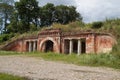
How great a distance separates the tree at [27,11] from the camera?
53.7 metres

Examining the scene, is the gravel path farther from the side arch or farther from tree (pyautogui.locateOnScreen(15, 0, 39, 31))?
tree (pyautogui.locateOnScreen(15, 0, 39, 31))

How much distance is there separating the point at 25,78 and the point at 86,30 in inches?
793

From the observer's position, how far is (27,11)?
179ft

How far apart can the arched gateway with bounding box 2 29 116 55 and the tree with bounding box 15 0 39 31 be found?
44.4 feet

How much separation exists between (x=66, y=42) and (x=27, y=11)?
21.8 meters

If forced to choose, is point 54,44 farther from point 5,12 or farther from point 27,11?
point 5,12

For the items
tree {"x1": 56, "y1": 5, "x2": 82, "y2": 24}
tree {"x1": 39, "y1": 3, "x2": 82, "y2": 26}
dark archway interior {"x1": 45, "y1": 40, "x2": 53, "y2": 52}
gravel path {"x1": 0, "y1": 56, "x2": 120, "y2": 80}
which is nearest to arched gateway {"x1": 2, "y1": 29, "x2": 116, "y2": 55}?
dark archway interior {"x1": 45, "y1": 40, "x2": 53, "y2": 52}

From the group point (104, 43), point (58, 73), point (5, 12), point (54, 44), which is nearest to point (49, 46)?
point (54, 44)

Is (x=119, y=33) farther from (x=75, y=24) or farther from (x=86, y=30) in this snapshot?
(x=75, y=24)

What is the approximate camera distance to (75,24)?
36.2 metres

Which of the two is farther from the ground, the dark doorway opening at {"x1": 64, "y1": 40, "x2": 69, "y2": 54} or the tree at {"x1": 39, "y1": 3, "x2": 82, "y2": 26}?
the tree at {"x1": 39, "y1": 3, "x2": 82, "y2": 26}

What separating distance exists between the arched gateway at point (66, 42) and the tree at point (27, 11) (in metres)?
13.5

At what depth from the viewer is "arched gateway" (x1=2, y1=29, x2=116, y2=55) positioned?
98.3ft

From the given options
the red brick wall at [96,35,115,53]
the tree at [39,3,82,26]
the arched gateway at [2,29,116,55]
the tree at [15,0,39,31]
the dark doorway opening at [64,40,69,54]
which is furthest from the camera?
the tree at [39,3,82,26]
